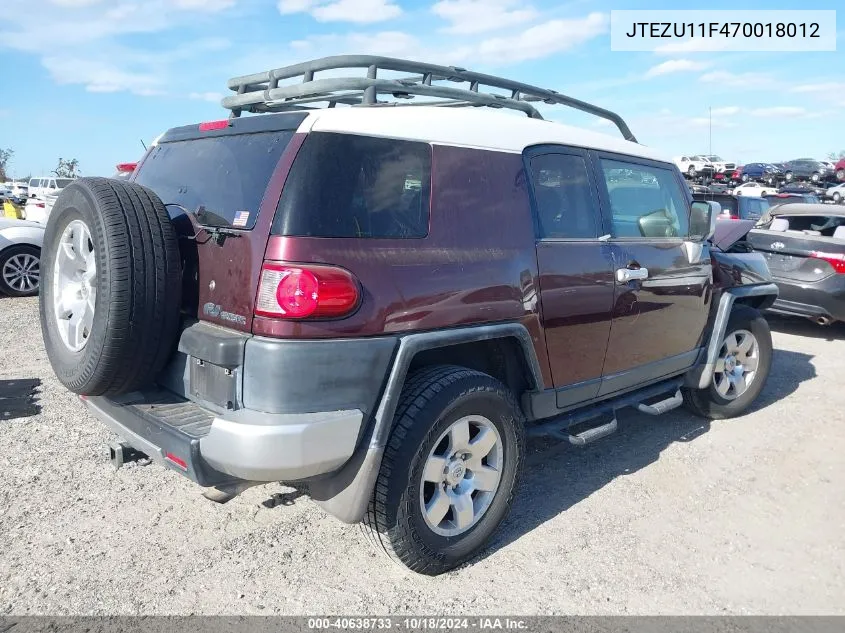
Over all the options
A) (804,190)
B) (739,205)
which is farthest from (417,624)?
(804,190)

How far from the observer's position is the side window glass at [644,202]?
386 cm

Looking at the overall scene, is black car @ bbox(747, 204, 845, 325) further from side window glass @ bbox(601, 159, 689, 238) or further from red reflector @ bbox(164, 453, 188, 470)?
red reflector @ bbox(164, 453, 188, 470)

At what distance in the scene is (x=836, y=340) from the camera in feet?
26.8

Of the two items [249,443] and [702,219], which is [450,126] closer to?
[249,443]

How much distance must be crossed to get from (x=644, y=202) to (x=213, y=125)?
2.69m

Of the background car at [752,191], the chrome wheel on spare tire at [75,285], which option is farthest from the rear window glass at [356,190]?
the background car at [752,191]

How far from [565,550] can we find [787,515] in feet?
4.63

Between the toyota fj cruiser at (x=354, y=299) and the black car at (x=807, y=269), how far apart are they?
5.20m

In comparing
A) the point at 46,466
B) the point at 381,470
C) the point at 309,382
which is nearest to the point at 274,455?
the point at 309,382

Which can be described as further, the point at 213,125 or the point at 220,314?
the point at 213,125

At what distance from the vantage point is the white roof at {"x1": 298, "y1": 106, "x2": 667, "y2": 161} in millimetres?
2580

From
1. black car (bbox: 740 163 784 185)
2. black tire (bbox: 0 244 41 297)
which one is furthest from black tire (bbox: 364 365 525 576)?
black car (bbox: 740 163 784 185)

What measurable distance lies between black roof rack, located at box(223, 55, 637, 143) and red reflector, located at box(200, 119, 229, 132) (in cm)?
36

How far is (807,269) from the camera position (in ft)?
25.3
